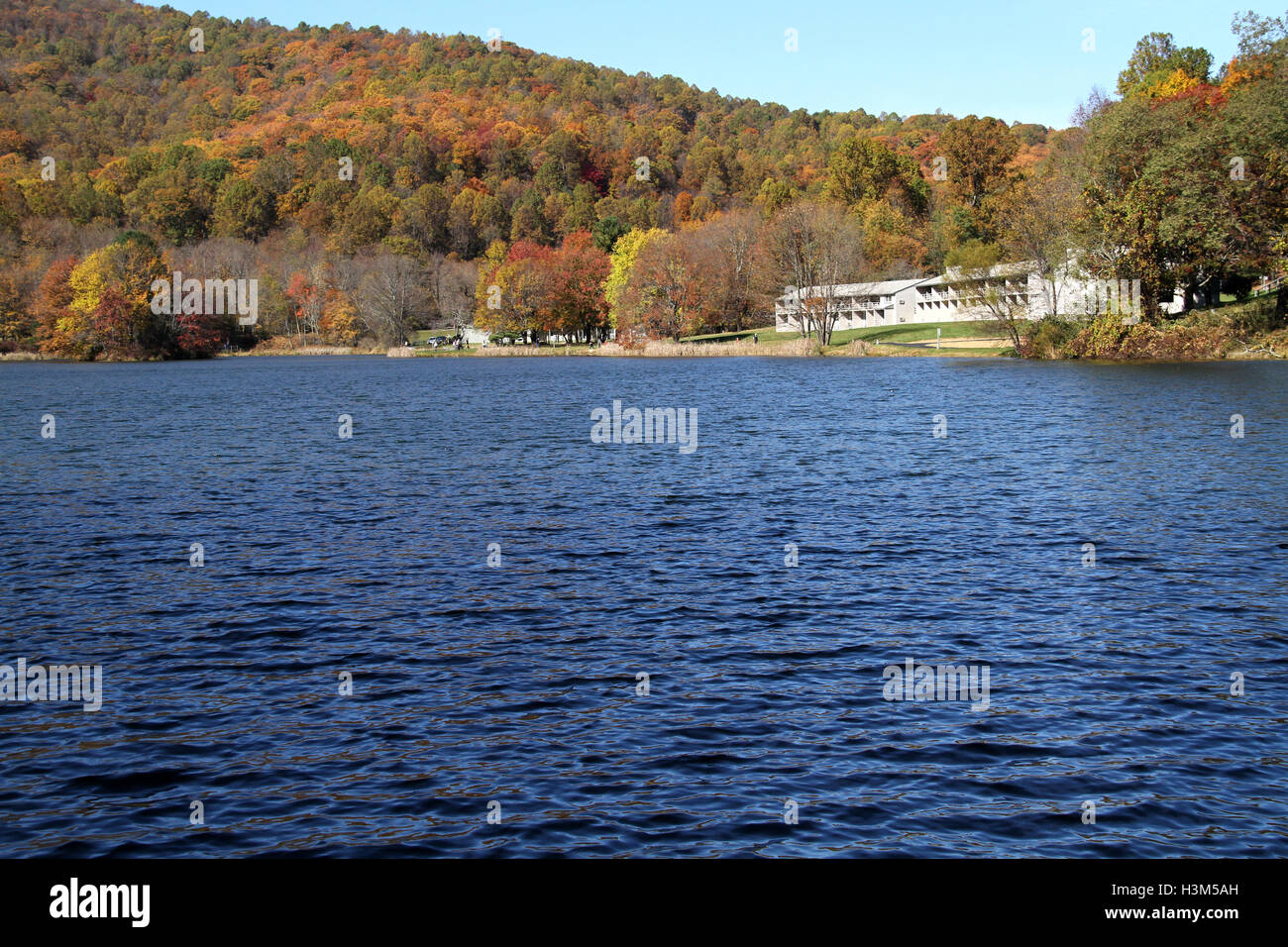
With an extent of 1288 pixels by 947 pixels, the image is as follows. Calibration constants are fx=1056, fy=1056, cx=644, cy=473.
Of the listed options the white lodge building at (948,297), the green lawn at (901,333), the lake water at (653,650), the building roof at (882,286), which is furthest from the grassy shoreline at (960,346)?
the lake water at (653,650)

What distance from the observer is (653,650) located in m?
17.8

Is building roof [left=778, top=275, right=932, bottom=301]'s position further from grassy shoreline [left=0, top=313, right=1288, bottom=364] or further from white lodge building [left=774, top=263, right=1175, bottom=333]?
grassy shoreline [left=0, top=313, right=1288, bottom=364]

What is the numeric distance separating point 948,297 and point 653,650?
5070 inches

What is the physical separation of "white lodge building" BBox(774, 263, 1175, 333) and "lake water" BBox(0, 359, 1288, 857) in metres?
53.9

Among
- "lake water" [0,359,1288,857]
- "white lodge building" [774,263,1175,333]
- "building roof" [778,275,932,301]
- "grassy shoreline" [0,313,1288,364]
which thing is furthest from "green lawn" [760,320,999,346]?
"lake water" [0,359,1288,857]

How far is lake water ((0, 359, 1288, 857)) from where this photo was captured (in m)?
12.1

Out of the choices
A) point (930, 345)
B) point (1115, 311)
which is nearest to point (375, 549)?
point (1115, 311)

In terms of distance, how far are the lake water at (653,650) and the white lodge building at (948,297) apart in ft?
177

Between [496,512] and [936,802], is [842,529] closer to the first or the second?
[496,512]

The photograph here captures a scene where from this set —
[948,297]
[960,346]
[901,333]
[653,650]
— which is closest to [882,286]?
[948,297]

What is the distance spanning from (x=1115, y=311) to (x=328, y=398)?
61.5 metres

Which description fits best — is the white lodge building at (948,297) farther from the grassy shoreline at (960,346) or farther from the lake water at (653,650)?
the lake water at (653,650)

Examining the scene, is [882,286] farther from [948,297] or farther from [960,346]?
[960,346]

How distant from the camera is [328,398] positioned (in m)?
74.3
